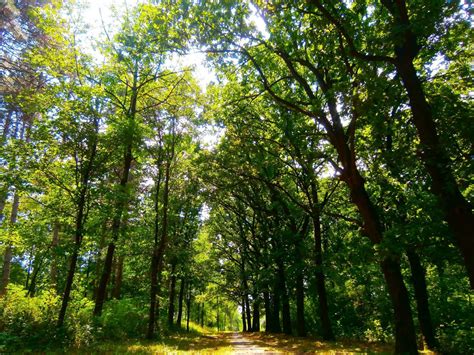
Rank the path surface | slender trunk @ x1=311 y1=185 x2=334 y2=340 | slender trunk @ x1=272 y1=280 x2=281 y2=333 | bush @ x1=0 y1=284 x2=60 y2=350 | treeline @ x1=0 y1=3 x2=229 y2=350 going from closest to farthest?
1. bush @ x1=0 y1=284 x2=60 y2=350
2. treeline @ x1=0 y1=3 x2=229 y2=350
3. the path surface
4. slender trunk @ x1=311 y1=185 x2=334 y2=340
5. slender trunk @ x1=272 y1=280 x2=281 y2=333

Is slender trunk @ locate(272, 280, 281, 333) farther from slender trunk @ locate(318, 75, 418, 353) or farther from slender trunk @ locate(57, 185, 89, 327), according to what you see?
slender trunk @ locate(57, 185, 89, 327)

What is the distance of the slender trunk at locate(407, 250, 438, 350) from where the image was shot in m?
13.0

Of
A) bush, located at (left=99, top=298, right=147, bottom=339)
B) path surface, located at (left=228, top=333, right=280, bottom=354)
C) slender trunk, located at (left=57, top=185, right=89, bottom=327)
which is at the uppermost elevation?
slender trunk, located at (left=57, top=185, right=89, bottom=327)

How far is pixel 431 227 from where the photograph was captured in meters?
7.63

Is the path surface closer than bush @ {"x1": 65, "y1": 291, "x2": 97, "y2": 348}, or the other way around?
bush @ {"x1": 65, "y1": 291, "x2": 97, "y2": 348}

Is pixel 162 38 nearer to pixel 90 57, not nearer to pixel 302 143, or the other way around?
pixel 90 57

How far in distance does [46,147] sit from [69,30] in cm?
551

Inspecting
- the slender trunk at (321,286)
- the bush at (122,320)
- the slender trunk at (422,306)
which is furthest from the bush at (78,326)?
the slender trunk at (422,306)

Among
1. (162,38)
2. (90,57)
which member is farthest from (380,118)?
(90,57)

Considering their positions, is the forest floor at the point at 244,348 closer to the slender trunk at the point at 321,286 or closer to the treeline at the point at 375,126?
the slender trunk at the point at 321,286

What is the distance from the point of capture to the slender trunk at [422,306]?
42.5ft

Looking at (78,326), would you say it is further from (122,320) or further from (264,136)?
(264,136)

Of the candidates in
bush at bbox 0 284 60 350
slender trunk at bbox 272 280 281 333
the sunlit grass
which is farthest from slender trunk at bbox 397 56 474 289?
slender trunk at bbox 272 280 281 333

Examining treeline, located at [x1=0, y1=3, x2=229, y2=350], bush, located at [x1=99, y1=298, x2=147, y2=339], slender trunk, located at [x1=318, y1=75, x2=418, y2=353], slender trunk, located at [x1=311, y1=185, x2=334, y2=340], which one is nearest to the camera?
slender trunk, located at [x1=318, y1=75, x2=418, y2=353]
